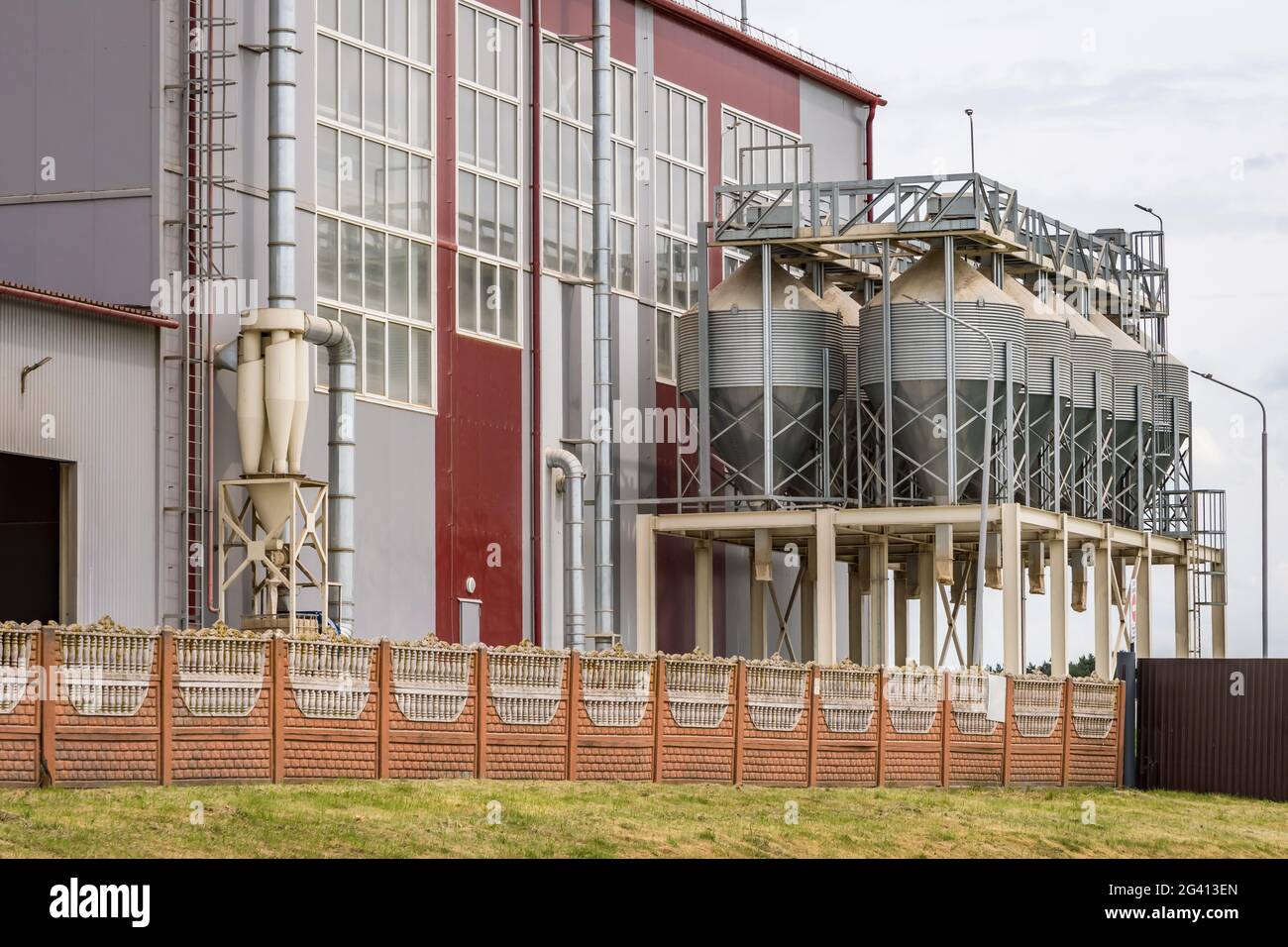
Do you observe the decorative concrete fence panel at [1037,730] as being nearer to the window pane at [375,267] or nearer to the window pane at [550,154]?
the window pane at [375,267]

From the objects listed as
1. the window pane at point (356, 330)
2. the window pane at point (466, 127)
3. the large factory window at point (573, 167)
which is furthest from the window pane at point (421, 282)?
the large factory window at point (573, 167)

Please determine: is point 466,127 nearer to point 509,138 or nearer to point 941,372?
point 509,138

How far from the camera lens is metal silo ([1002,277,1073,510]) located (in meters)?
53.1

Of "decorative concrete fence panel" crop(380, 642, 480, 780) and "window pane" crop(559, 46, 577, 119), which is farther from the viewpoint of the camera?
"window pane" crop(559, 46, 577, 119)

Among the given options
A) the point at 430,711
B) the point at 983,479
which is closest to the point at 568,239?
the point at 983,479

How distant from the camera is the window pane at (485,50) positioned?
4747cm

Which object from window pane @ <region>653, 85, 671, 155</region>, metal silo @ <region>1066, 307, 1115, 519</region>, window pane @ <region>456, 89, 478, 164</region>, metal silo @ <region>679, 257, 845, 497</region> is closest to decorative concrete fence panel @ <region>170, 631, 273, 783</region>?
window pane @ <region>456, 89, 478, 164</region>

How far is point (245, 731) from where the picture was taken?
89.6 feet

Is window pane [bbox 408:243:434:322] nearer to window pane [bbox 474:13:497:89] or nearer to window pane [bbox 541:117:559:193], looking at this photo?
window pane [bbox 474:13:497:89]

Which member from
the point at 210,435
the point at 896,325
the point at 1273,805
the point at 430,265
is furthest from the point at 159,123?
the point at 1273,805

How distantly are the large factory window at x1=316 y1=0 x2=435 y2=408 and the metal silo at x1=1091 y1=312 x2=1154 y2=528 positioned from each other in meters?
21.2

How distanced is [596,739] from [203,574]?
8929mm

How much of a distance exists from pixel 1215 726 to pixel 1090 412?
52.2 feet

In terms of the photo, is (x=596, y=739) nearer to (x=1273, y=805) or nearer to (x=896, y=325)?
(x=1273, y=805)
